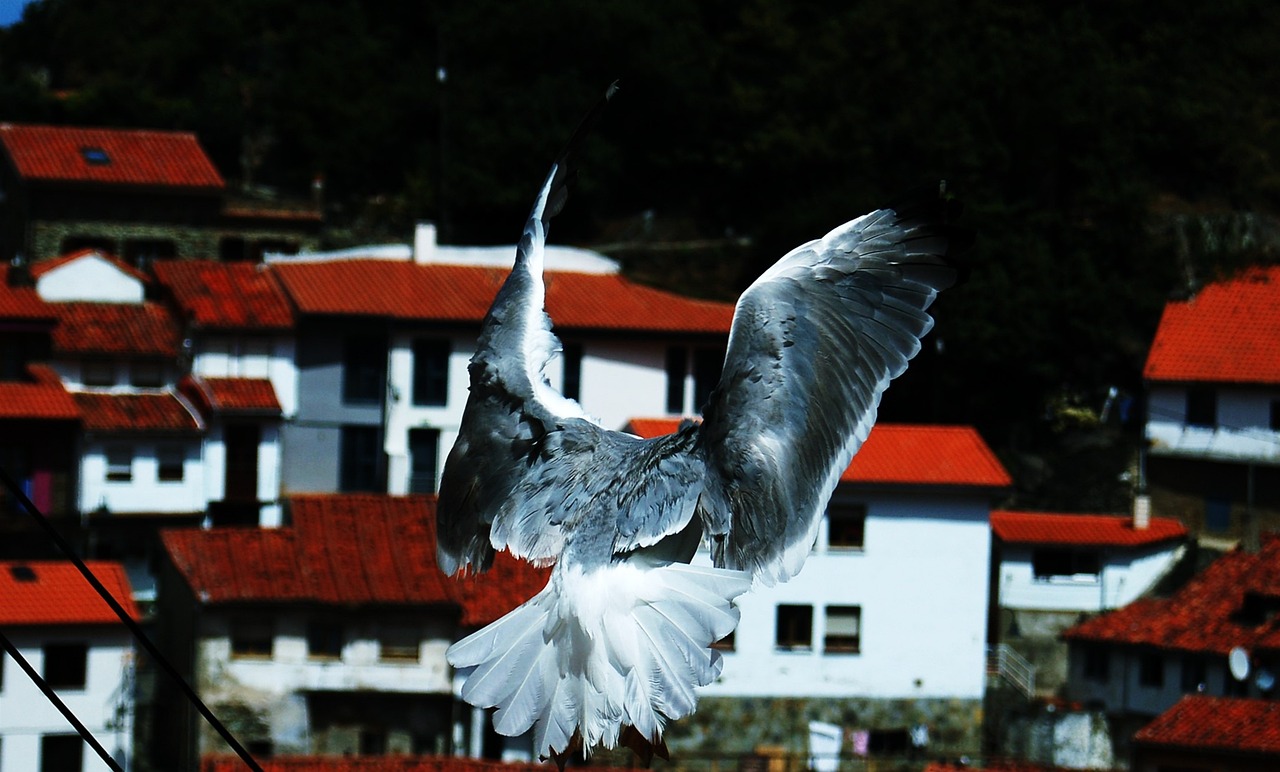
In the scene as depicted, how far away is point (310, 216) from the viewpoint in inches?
1549

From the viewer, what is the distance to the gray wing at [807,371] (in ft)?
20.6

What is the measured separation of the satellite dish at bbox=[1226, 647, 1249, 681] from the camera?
25344 millimetres

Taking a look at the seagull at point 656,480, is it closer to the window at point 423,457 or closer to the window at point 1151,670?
the window at point 1151,670

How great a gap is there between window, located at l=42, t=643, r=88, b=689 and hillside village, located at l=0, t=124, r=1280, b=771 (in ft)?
0.09

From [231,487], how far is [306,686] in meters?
6.71

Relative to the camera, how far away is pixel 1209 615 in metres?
27.6

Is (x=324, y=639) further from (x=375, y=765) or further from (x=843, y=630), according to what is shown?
(x=843, y=630)

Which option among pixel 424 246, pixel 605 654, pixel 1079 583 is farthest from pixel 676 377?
pixel 605 654

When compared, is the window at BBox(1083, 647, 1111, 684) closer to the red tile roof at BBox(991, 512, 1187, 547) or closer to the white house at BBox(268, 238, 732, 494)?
the red tile roof at BBox(991, 512, 1187, 547)

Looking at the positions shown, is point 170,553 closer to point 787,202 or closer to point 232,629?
point 232,629

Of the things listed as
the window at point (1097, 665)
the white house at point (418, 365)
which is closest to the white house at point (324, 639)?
the white house at point (418, 365)

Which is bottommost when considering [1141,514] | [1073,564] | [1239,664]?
[1239,664]

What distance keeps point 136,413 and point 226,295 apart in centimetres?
259

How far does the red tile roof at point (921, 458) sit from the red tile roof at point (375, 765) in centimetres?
637
